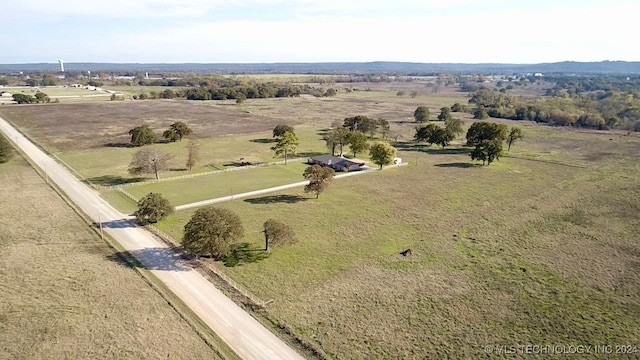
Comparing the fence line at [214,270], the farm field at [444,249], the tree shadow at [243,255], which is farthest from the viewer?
the tree shadow at [243,255]

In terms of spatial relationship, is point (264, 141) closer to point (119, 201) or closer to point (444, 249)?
point (119, 201)

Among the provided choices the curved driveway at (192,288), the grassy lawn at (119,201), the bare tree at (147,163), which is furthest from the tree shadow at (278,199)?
the bare tree at (147,163)

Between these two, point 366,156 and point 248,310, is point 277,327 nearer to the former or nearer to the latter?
point 248,310

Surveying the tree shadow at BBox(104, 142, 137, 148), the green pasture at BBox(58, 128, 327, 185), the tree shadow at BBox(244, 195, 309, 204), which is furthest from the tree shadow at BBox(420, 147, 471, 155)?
the tree shadow at BBox(104, 142, 137, 148)

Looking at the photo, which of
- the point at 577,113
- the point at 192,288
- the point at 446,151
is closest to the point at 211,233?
the point at 192,288

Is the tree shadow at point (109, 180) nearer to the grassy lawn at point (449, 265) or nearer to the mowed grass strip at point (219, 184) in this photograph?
the mowed grass strip at point (219, 184)
